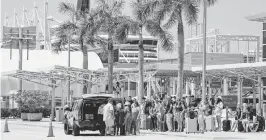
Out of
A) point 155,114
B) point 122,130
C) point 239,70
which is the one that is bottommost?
point 122,130

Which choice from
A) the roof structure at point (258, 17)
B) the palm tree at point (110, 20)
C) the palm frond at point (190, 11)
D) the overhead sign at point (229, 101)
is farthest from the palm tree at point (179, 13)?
the roof structure at point (258, 17)

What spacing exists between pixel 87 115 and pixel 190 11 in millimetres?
13389

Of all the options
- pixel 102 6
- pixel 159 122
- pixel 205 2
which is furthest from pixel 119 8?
pixel 159 122

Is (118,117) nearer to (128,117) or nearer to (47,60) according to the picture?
(128,117)

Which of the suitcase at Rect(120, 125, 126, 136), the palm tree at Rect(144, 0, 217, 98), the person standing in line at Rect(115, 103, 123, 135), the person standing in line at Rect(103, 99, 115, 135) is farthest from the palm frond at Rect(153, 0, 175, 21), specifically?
the person standing in line at Rect(103, 99, 115, 135)

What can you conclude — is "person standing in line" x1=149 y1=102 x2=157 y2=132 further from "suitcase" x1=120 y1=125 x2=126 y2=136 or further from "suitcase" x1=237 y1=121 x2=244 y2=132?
"suitcase" x1=237 y1=121 x2=244 y2=132

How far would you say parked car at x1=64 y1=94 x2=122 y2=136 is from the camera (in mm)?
29516

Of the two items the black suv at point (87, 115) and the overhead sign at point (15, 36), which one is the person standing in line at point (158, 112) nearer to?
the black suv at point (87, 115)

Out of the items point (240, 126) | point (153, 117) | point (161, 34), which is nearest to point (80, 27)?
point (161, 34)

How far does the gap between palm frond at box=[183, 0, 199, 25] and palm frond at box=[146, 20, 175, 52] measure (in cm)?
200

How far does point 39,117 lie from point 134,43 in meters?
105

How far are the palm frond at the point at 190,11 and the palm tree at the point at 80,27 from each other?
28.1ft

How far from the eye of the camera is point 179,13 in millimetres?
40250

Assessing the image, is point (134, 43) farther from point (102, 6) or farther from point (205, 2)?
point (205, 2)
